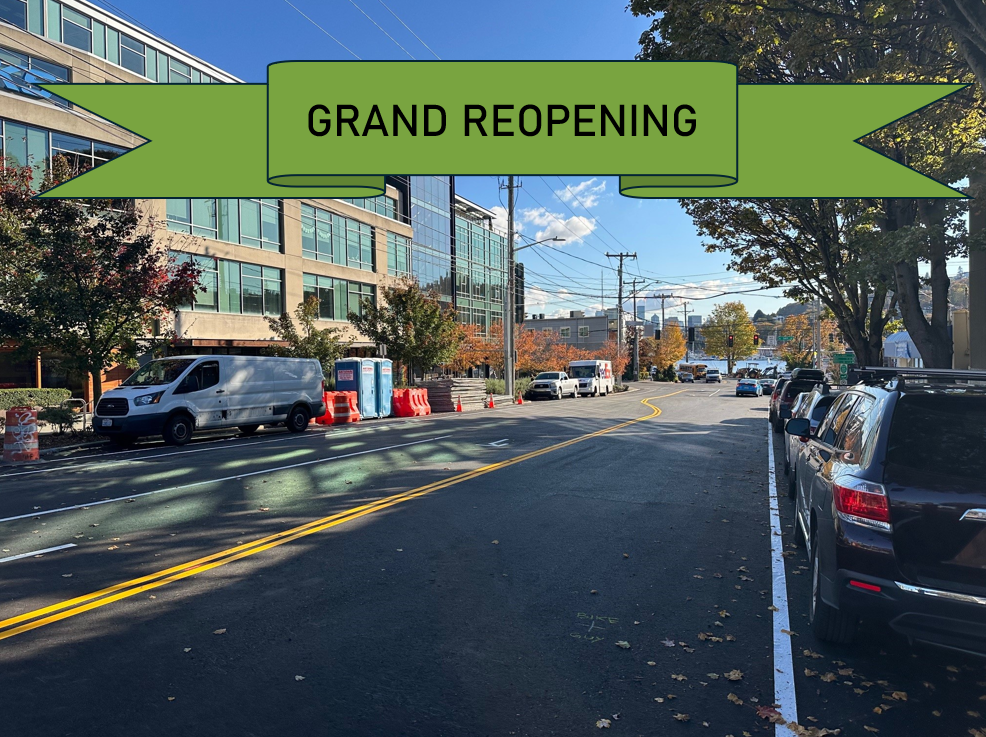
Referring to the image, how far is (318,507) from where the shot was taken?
9.02 m

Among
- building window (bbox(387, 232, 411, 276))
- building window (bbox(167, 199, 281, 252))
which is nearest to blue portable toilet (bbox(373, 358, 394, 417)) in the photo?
building window (bbox(167, 199, 281, 252))

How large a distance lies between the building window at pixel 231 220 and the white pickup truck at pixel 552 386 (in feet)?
57.3

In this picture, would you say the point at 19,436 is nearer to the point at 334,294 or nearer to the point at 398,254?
the point at 334,294

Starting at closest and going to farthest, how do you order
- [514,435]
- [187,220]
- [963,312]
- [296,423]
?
[514,435] → [296,423] → [963,312] → [187,220]

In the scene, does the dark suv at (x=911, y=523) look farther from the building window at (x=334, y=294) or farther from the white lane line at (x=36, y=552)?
the building window at (x=334, y=294)

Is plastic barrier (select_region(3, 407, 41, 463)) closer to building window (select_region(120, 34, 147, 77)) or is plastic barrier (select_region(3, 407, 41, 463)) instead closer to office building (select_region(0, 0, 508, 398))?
office building (select_region(0, 0, 508, 398))

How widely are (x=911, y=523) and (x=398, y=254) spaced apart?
4598 cm

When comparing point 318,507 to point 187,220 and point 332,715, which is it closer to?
point 332,715

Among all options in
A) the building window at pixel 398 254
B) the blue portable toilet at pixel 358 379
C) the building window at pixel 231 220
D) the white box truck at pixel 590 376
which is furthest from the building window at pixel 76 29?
the white box truck at pixel 590 376

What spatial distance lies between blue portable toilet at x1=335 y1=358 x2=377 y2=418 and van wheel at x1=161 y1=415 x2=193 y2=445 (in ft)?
27.8

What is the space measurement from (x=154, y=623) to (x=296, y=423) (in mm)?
15909

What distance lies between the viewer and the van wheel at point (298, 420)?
20.5 meters

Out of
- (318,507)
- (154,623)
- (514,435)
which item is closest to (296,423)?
(514,435)

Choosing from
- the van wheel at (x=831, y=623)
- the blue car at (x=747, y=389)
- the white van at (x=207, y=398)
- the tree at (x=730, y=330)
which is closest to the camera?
the van wheel at (x=831, y=623)
